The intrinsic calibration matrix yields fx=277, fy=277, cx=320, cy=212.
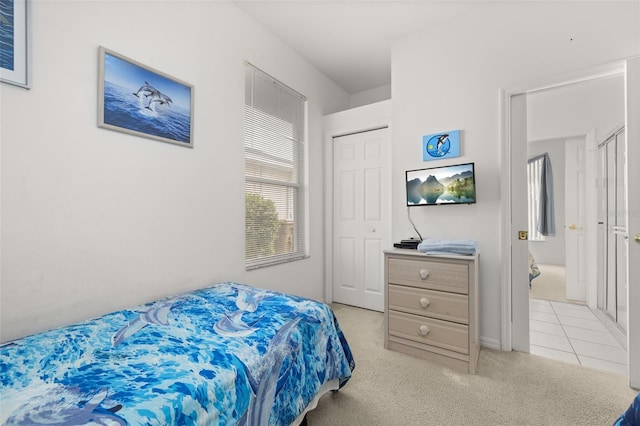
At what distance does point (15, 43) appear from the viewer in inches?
52.8

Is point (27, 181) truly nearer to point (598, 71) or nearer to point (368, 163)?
point (368, 163)

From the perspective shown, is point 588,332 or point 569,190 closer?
point 588,332

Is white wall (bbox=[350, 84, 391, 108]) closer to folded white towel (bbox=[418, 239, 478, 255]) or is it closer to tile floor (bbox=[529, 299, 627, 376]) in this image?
folded white towel (bbox=[418, 239, 478, 255])

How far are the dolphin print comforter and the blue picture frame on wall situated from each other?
71.3 inches

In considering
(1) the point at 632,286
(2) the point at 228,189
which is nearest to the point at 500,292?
(1) the point at 632,286

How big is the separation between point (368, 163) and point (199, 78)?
6.50 ft

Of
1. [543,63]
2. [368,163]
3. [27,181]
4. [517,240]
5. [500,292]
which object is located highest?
[543,63]

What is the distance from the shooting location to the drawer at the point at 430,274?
6.72ft

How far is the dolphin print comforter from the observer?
850 millimetres

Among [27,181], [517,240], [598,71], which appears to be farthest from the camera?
[517,240]

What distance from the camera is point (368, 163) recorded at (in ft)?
11.0

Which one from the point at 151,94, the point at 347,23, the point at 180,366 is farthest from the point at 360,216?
the point at 180,366

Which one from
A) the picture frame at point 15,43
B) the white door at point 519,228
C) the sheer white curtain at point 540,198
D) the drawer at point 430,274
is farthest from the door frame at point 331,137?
the picture frame at point 15,43

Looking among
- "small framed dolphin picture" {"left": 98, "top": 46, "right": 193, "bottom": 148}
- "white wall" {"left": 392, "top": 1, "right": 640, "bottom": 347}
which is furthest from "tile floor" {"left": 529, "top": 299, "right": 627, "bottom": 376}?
"small framed dolphin picture" {"left": 98, "top": 46, "right": 193, "bottom": 148}
